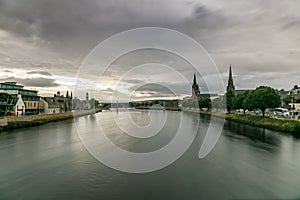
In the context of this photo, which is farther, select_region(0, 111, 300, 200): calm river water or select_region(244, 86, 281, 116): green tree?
select_region(244, 86, 281, 116): green tree

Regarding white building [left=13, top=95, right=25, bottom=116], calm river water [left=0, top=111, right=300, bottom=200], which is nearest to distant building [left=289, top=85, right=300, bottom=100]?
calm river water [left=0, top=111, right=300, bottom=200]

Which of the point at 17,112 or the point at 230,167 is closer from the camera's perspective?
the point at 230,167

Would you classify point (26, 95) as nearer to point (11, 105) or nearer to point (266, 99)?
point (11, 105)

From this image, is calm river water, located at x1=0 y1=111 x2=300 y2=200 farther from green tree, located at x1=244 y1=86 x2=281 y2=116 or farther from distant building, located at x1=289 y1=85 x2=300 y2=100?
distant building, located at x1=289 y1=85 x2=300 y2=100

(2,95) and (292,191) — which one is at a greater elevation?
(2,95)

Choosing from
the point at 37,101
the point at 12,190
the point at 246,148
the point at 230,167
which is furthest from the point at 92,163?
the point at 37,101

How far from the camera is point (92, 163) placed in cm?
1314

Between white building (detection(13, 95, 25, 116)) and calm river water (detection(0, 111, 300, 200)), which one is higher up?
white building (detection(13, 95, 25, 116))

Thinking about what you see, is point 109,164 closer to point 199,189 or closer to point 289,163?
point 199,189

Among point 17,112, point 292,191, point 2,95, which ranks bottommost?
point 292,191

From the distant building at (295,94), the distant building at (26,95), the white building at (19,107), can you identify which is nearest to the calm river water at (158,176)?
the white building at (19,107)

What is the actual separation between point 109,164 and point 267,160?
966cm

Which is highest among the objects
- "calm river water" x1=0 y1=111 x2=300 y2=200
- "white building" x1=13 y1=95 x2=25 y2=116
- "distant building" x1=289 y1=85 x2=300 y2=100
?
"distant building" x1=289 y1=85 x2=300 y2=100

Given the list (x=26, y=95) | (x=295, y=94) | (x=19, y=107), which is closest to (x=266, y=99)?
(x=295, y=94)
